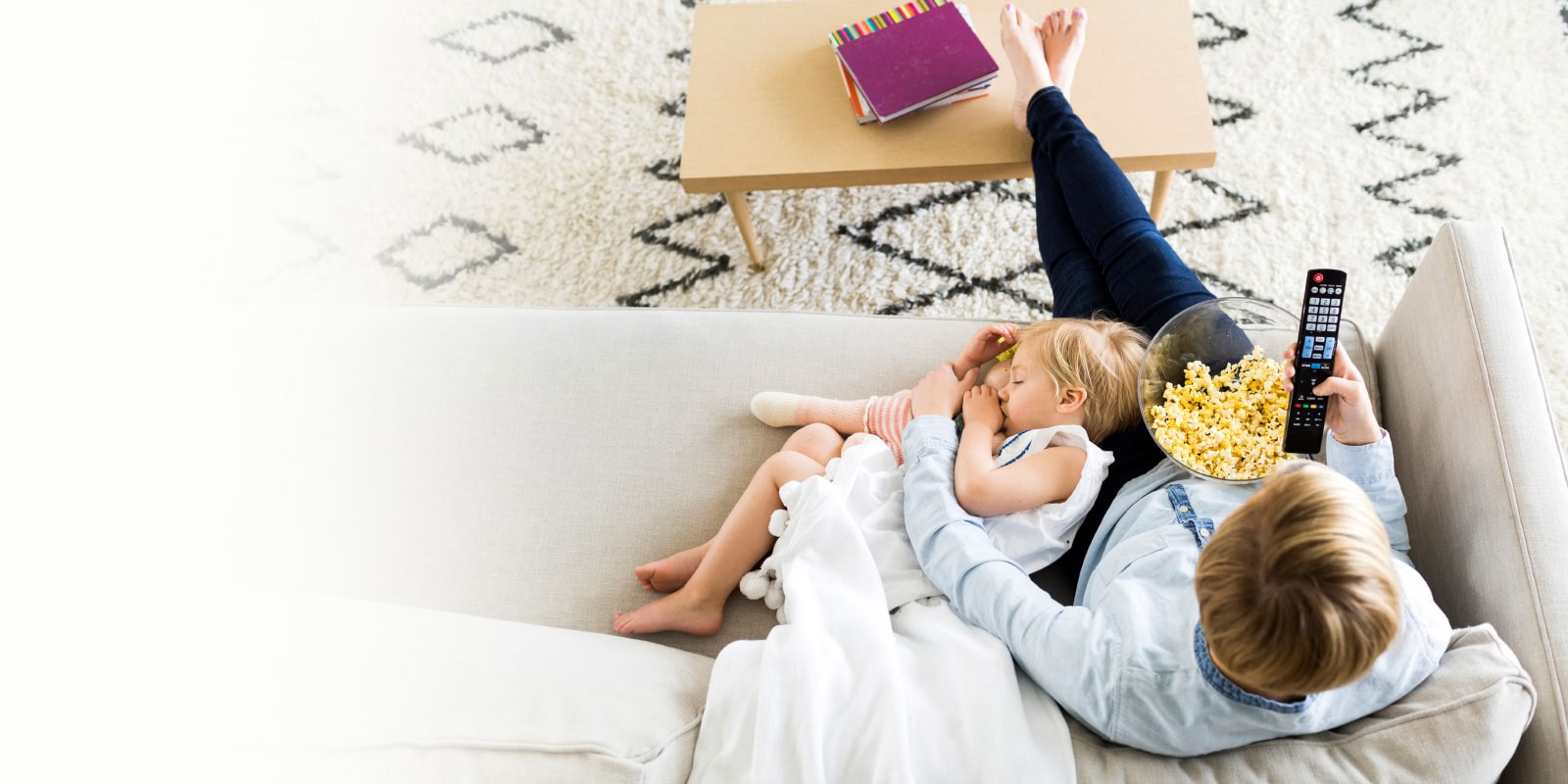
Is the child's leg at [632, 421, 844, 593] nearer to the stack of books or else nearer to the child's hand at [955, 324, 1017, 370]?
the child's hand at [955, 324, 1017, 370]

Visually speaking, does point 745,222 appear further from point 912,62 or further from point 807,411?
point 807,411

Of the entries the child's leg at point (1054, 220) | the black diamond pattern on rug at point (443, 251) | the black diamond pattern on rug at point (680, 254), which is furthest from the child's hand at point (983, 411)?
the black diamond pattern on rug at point (443, 251)

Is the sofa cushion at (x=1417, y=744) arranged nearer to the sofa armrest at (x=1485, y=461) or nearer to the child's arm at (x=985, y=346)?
the sofa armrest at (x=1485, y=461)

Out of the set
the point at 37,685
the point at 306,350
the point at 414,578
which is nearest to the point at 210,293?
the point at 306,350

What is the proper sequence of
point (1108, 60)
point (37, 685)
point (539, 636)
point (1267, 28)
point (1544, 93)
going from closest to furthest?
point (37, 685)
point (539, 636)
point (1108, 60)
point (1544, 93)
point (1267, 28)

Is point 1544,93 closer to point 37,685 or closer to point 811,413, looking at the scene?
point 811,413

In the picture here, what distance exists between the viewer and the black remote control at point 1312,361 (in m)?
0.97

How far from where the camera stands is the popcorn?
3.43 feet

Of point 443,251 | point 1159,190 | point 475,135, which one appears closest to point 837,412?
point 1159,190

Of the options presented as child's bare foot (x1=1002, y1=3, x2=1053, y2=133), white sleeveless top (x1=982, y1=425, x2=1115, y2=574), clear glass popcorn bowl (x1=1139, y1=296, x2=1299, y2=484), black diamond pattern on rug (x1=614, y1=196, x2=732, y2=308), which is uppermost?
child's bare foot (x1=1002, y1=3, x2=1053, y2=133)

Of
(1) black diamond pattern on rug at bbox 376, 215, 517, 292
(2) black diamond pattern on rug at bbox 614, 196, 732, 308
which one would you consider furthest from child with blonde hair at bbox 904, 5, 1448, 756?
(1) black diamond pattern on rug at bbox 376, 215, 517, 292

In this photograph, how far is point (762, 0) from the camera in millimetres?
1797

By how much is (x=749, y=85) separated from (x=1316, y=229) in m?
1.12

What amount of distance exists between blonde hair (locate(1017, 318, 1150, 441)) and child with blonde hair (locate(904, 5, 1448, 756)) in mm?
45
